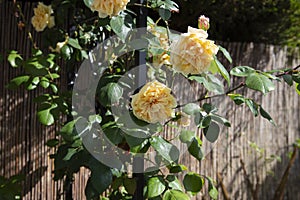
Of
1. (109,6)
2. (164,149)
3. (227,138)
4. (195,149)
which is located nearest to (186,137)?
(195,149)

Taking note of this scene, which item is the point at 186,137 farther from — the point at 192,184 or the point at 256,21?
the point at 256,21

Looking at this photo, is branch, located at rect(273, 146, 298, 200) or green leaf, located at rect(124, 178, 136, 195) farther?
branch, located at rect(273, 146, 298, 200)

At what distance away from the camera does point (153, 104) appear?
5.14 feet

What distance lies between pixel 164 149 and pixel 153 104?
0.65 feet

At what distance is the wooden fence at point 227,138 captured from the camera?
283 cm

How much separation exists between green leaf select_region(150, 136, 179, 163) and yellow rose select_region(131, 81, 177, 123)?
0.13 m

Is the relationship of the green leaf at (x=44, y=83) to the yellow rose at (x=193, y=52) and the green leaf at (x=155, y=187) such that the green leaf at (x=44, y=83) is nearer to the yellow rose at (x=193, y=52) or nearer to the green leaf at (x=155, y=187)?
the green leaf at (x=155, y=187)

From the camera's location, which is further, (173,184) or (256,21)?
(256,21)

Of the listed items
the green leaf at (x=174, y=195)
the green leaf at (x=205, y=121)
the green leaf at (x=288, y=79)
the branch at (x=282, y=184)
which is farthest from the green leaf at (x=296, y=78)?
the branch at (x=282, y=184)

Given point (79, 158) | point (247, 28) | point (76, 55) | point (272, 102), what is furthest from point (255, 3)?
point (79, 158)

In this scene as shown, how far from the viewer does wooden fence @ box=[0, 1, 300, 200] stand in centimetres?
283

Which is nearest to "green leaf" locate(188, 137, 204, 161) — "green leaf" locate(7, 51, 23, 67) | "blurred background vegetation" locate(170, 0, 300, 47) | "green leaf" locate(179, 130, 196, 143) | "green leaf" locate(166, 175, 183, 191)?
"green leaf" locate(179, 130, 196, 143)

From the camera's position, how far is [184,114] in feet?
6.19

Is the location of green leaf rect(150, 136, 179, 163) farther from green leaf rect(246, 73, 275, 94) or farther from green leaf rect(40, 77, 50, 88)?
green leaf rect(40, 77, 50, 88)
